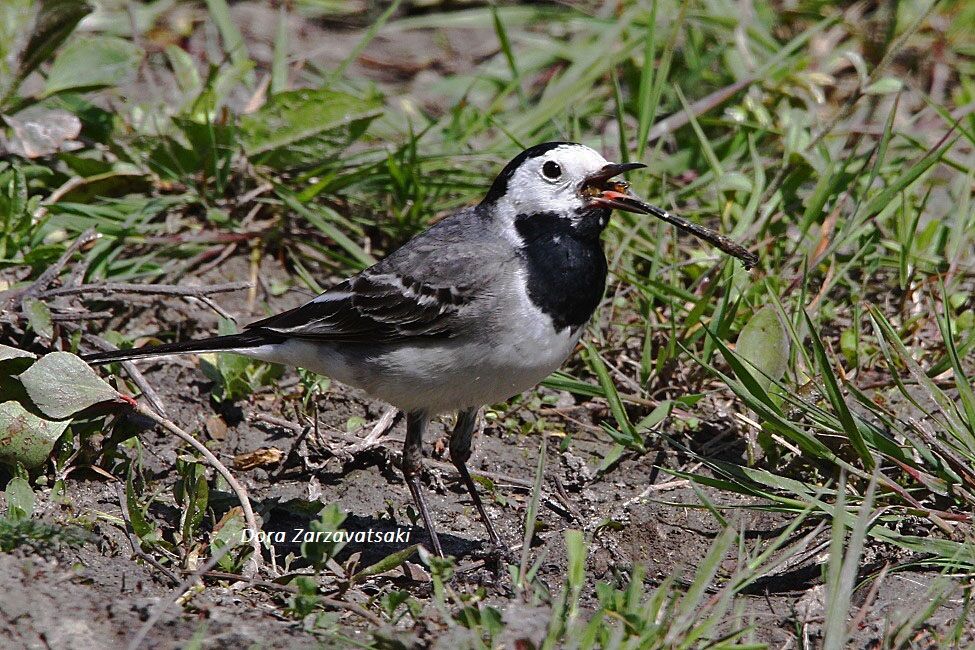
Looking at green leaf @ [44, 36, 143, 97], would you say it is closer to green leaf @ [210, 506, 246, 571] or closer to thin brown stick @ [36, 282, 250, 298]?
thin brown stick @ [36, 282, 250, 298]

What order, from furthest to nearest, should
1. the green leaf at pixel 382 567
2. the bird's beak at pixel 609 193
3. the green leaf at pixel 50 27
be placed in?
the green leaf at pixel 50 27 < the bird's beak at pixel 609 193 < the green leaf at pixel 382 567

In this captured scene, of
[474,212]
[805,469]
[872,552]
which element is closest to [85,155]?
[474,212]

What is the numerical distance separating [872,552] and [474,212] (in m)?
1.96

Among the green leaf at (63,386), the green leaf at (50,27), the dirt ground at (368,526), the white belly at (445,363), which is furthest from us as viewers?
the green leaf at (50,27)

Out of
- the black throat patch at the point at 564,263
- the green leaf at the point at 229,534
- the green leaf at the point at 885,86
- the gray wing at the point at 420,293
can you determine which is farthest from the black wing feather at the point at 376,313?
the green leaf at the point at 885,86

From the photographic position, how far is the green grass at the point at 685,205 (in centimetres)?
425

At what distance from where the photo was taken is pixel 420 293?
443cm

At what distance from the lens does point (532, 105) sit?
714 cm

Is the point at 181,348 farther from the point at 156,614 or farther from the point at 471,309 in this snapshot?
the point at 156,614

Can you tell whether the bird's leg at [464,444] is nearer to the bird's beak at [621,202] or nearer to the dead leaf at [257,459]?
the dead leaf at [257,459]

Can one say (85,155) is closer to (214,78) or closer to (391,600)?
(214,78)

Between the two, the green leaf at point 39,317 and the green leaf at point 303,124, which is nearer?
the green leaf at point 39,317

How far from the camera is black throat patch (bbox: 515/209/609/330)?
13.9 ft

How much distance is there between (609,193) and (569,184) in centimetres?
16
